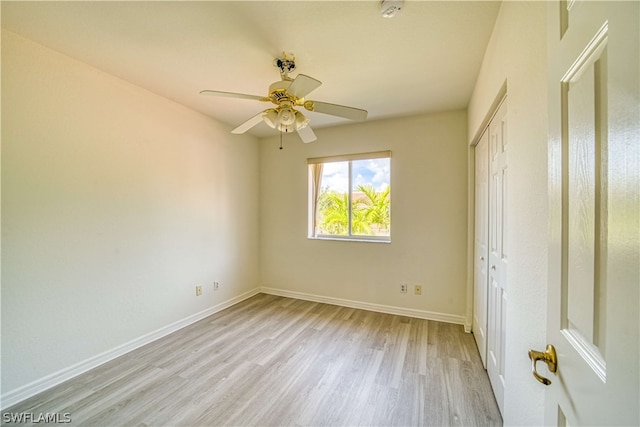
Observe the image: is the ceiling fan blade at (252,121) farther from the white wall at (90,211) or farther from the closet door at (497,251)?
the closet door at (497,251)

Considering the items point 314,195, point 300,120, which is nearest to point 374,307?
point 314,195

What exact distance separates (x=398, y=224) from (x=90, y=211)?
3166mm

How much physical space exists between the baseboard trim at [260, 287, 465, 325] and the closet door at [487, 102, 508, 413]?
1.04m

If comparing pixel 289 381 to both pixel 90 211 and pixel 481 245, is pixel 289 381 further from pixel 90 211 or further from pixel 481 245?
pixel 90 211

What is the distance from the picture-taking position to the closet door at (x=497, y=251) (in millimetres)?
1602

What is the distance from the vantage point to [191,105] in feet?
9.37

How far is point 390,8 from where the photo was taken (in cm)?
144

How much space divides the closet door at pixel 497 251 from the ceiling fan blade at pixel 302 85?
3.97 feet

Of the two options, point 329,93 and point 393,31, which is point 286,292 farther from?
point 393,31

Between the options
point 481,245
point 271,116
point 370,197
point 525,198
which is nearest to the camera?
point 525,198

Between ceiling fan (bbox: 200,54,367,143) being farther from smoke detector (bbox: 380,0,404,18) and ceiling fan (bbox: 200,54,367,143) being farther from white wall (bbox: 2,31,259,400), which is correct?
white wall (bbox: 2,31,259,400)

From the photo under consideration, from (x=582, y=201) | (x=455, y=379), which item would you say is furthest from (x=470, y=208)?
(x=582, y=201)

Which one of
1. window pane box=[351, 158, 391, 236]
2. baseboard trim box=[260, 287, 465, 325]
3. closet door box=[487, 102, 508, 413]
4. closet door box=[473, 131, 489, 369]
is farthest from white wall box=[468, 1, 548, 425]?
window pane box=[351, 158, 391, 236]

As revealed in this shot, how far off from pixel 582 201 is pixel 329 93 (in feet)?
7.70
